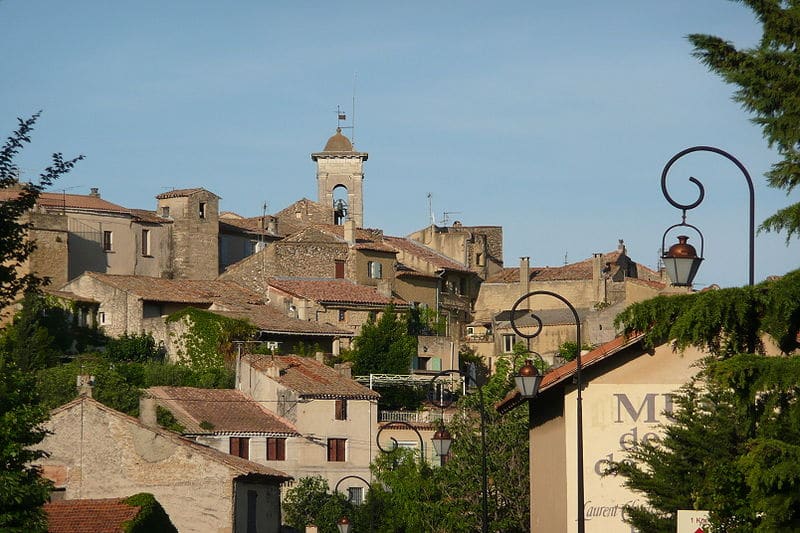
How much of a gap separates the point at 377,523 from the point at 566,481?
98.0 ft

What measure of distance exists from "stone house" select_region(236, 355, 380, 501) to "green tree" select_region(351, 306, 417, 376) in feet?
20.2

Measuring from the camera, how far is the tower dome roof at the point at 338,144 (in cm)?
11888

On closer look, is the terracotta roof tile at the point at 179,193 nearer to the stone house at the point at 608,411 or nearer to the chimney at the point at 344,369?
the chimney at the point at 344,369

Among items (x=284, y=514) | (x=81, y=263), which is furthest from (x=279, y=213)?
(x=284, y=514)

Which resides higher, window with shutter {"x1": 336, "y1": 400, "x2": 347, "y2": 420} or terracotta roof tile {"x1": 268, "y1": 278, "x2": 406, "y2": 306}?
terracotta roof tile {"x1": 268, "y1": 278, "x2": 406, "y2": 306}

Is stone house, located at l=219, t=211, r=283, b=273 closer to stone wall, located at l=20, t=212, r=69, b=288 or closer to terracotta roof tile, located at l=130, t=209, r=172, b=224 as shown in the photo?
terracotta roof tile, located at l=130, t=209, r=172, b=224

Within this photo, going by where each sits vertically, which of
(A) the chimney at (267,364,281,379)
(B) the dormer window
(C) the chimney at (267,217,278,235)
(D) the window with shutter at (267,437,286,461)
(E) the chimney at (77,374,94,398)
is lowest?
(D) the window with shutter at (267,437,286,461)

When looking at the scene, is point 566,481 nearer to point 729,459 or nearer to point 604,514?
point 604,514

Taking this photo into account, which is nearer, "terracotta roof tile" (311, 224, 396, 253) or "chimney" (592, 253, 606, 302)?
"terracotta roof tile" (311, 224, 396, 253)

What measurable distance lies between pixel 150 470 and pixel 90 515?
857 cm

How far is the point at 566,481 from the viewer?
96.5 feet

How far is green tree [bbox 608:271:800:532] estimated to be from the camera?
1551cm

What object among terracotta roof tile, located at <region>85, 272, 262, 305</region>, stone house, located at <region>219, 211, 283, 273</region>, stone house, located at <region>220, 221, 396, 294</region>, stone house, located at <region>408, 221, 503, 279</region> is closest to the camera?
terracotta roof tile, located at <region>85, 272, 262, 305</region>

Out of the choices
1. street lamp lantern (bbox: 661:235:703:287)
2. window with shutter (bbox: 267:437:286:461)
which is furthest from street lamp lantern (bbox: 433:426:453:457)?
window with shutter (bbox: 267:437:286:461)
